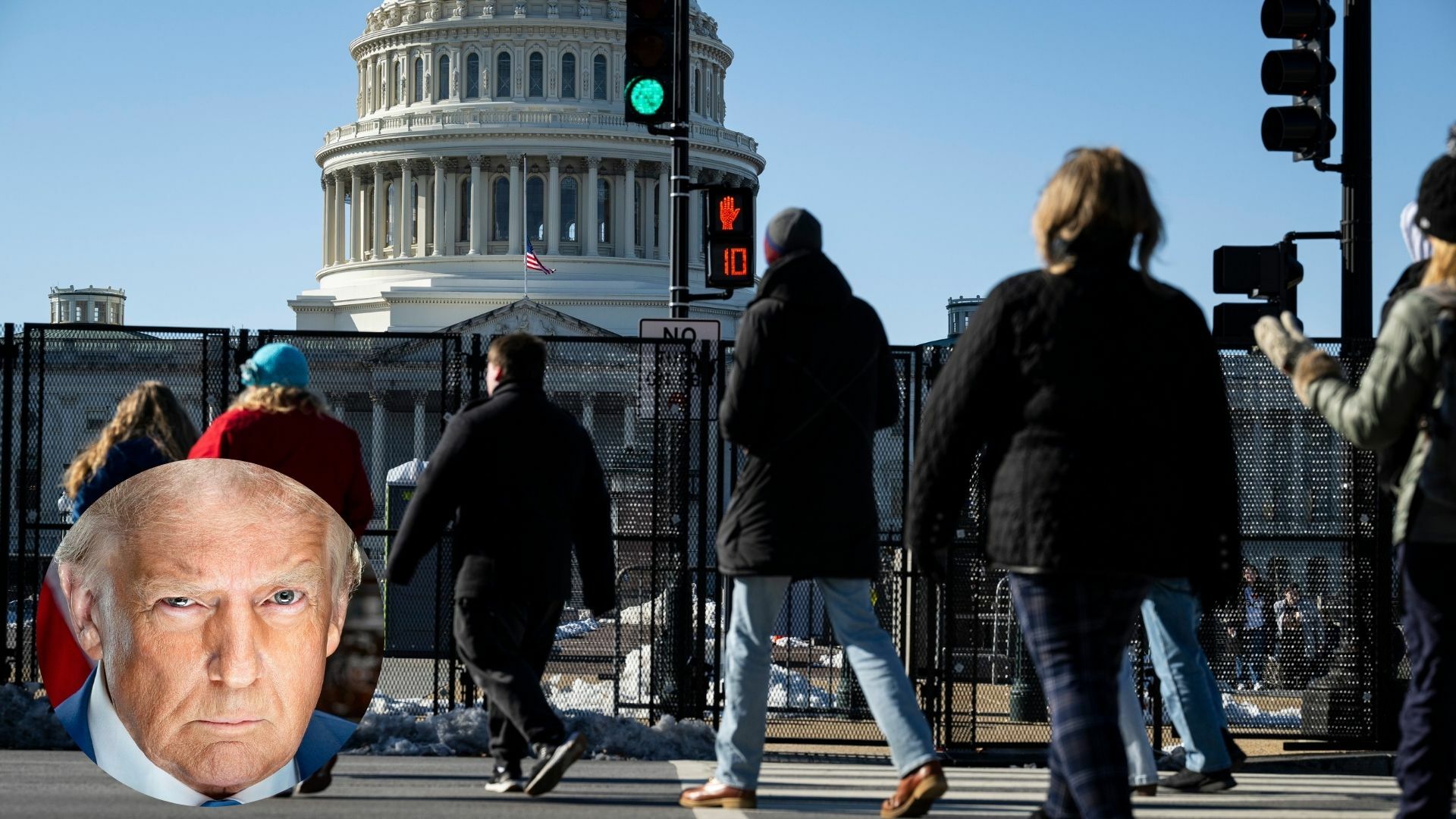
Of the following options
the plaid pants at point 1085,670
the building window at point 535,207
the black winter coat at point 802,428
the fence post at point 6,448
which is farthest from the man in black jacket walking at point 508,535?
the building window at point 535,207

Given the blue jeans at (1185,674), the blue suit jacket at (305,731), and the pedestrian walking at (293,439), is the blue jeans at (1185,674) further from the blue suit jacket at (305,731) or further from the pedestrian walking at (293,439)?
the blue suit jacket at (305,731)

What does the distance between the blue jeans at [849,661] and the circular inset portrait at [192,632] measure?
4.68 feet

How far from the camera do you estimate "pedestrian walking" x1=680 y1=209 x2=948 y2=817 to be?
5.88 m

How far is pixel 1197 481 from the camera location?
4625 mm

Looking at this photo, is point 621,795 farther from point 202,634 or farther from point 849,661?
point 202,634

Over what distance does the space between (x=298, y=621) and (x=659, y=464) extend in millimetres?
5713

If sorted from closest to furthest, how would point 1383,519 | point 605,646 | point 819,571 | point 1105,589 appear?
point 1105,589, point 819,571, point 1383,519, point 605,646

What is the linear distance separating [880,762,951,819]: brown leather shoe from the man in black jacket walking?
114 cm

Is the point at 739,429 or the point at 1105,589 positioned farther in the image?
the point at 739,429

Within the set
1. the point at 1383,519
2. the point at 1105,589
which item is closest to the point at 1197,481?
the point at 1105,589

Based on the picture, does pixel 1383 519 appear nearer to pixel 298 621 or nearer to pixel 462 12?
pixel 298 621

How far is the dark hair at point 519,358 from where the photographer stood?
22.0 ft

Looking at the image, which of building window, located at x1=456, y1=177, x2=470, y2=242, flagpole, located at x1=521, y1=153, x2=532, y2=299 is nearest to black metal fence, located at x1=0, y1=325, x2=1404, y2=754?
flagpole, located at x1=521, y1=153, x2=532, y2=299

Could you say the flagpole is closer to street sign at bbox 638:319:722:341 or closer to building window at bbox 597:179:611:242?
building window at bbox 597:179:611:242
